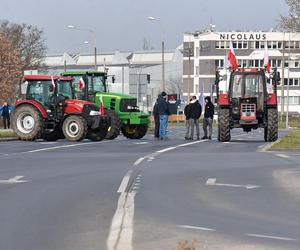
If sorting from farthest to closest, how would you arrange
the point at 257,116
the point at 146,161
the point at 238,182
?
the point at 257,116 < the point at 146,161 < the point at 238,182

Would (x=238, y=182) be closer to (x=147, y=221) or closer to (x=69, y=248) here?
(x=147, y=221)

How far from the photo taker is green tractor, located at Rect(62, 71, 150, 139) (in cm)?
3184

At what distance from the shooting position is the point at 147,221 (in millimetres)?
10219

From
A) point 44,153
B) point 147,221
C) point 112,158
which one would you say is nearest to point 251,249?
point 147,221

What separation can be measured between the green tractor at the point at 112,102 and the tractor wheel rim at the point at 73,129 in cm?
195

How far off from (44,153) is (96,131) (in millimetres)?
8815

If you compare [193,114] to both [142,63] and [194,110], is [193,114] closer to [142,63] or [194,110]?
[194,110]

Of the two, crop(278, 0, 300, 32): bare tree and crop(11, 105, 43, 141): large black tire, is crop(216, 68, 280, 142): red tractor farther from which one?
crop(278, 0, 300, 32): bare tree

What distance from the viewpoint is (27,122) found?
3042cm

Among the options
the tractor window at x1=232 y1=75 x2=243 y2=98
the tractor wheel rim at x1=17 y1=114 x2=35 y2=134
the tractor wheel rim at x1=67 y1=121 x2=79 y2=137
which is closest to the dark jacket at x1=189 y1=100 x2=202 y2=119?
the tractor window at x1=232 y1=75 x2=243 y2=98

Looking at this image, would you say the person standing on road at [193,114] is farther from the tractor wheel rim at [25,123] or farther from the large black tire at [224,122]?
the tractor wheel rim at [25,123]

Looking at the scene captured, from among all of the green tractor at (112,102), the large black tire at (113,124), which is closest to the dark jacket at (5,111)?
the green tractor at (112,102)

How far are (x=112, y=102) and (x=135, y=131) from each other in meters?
1.84

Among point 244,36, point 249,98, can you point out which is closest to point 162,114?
point 249,98
